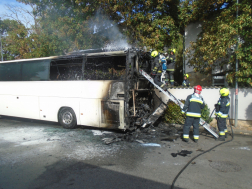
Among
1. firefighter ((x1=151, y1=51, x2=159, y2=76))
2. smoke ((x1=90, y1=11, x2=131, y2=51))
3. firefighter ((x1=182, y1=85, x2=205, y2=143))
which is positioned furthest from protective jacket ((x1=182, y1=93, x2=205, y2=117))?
smoke ((x1=90, y1=11, x2=131, y2=51))

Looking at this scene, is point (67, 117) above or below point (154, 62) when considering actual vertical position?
below

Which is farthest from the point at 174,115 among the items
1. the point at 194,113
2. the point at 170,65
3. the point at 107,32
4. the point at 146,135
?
the point at 107,32

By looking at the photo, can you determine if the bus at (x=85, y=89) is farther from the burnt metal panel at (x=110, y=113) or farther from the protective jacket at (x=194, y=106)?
the protective jacket at (x=194, y=106)

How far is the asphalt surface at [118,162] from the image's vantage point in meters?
3.73

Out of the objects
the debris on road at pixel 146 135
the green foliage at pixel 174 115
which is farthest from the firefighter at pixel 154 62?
the debris on road at pixel 146 135

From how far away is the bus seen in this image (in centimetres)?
675

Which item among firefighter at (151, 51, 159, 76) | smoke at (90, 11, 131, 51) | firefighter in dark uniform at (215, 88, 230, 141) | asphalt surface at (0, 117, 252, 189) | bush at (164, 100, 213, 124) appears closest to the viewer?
asphalt surface at (0, 117, 252, 189)

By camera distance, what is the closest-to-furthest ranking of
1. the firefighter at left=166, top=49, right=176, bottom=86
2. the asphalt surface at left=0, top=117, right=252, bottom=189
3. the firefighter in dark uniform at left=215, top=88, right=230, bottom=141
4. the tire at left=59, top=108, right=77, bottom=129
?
the asphalt surface at left=0, top=117, right=252, bottom=189, the firefighter in dark uniform at left=215, top=88, right=230, bottom=141, the tire at left=59, top=108, right=77, bottom=129, the firefighter at left=166, top=49, right=176, bottom=86

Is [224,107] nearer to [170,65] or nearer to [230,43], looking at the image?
[230,43]

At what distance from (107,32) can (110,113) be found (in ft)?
26.6

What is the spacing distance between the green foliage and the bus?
0.97 meters

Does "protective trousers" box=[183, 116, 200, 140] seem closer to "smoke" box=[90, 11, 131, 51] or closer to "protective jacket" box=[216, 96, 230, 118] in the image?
"protective jacket" box=[216, 96, 230, 118]

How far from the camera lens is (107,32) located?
1334cm

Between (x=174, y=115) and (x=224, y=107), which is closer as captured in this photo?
(x=224, y=107)
